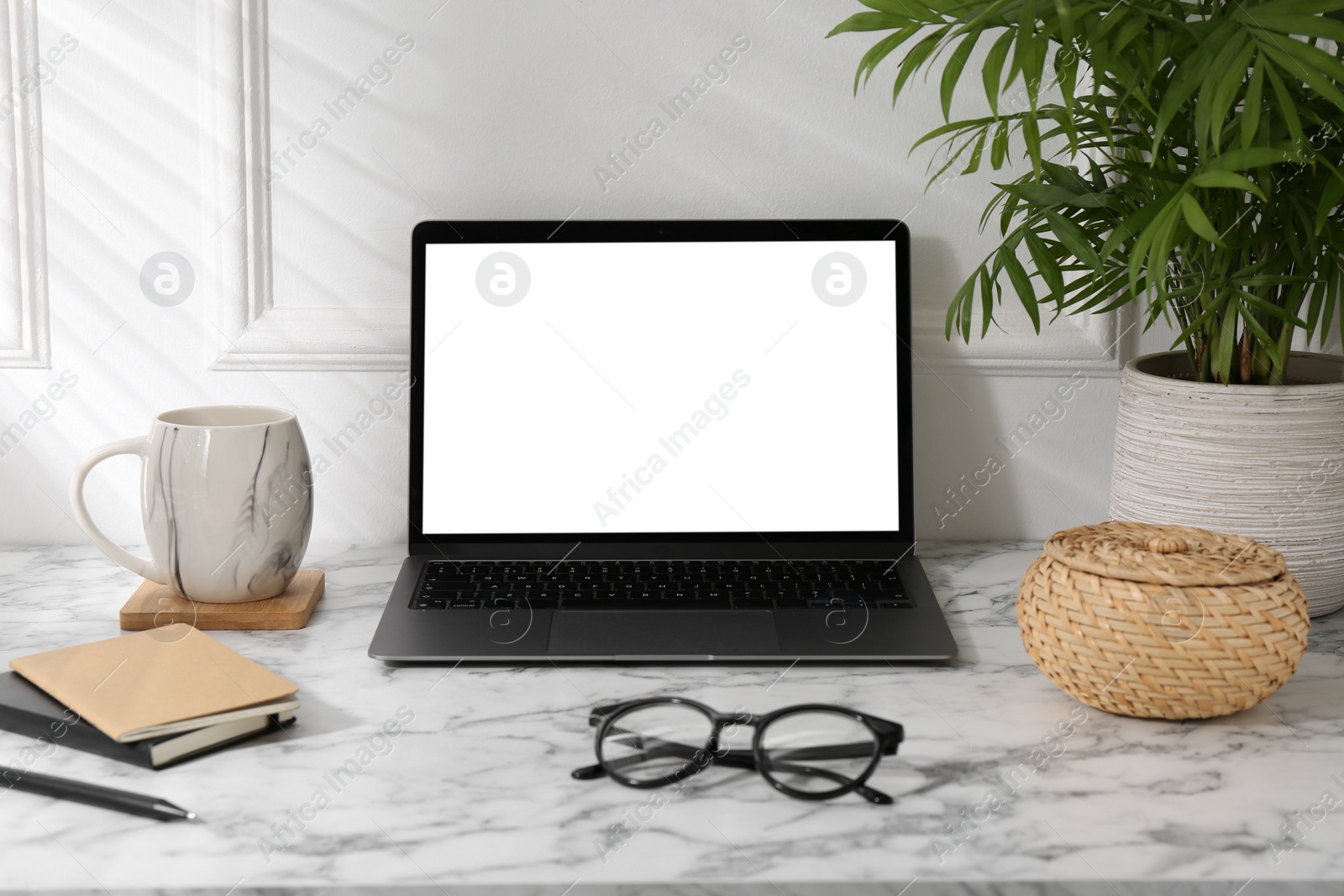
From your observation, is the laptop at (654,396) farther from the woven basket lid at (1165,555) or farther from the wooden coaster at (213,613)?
the woven basket lid at (1165,555)

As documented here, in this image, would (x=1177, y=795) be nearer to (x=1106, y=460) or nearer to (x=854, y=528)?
(x=854, y=528)

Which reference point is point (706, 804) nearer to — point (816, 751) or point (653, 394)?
point (816, 751)

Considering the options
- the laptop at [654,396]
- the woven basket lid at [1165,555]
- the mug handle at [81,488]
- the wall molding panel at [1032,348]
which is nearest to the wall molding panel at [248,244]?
the laptop at [654,396]

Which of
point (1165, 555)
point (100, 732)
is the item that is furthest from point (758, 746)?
point (100, 732)

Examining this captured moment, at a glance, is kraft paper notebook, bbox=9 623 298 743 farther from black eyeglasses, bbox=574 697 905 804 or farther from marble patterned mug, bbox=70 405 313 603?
black eyeglasses, bbox=574 697 905 804

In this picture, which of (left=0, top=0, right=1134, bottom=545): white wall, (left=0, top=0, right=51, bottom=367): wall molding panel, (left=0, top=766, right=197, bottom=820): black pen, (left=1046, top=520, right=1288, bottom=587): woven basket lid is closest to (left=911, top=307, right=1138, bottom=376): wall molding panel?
(left=0, top=0, right=1134, bottom=545): white wall

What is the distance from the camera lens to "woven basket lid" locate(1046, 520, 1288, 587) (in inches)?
28.3

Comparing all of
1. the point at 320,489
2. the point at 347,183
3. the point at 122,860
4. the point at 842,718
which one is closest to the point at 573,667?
the point at 842,718

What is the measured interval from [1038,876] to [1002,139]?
1.85 feet

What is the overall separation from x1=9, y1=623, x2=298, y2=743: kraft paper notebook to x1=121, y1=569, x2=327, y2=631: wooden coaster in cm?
10

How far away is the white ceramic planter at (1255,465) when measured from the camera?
89 centimetres

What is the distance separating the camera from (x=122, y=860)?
0.59 meters

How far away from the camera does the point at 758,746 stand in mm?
676

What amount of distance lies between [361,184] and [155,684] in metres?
0.59
